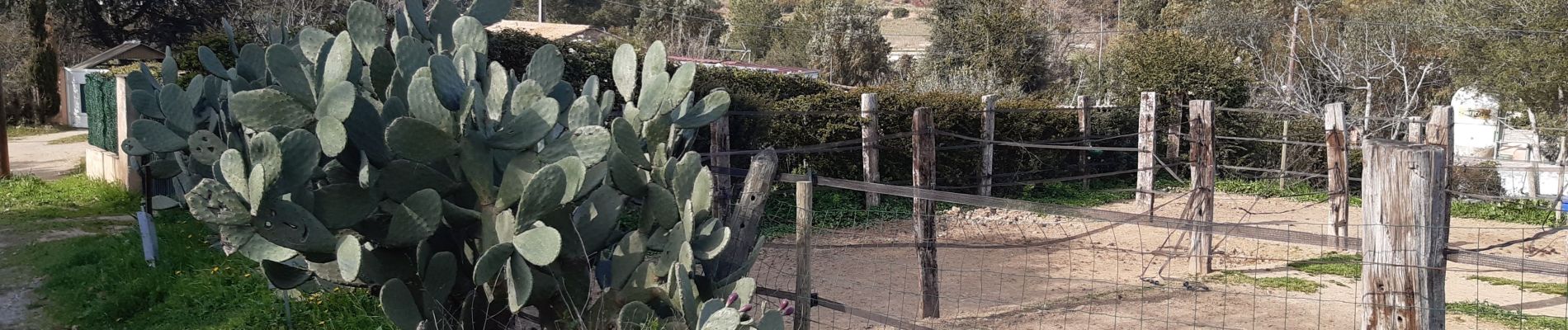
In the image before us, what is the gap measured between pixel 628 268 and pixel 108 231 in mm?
5442

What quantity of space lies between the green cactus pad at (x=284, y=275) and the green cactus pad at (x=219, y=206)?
0.38 metres

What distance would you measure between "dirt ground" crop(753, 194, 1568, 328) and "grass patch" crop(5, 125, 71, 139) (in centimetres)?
1586

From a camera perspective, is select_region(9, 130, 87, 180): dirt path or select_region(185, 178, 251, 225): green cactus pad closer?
select_region(185, 178, 251, 225): green cactus pad

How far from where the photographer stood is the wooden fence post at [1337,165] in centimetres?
734

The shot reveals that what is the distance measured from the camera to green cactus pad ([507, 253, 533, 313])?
275 centimetres

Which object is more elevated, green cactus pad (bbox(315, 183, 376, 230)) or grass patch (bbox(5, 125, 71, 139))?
green cactus pad (bbox(315, 183, 376, 230))

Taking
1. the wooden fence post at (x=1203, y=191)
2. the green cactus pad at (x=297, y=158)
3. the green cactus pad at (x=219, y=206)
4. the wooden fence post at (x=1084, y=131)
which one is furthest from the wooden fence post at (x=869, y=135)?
the green cactus pad at (x=219, y=206)

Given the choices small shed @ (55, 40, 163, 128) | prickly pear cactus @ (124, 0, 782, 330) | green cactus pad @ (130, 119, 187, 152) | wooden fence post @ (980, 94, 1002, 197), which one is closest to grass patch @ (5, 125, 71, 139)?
small shed @ (55, 40, 163, 128)

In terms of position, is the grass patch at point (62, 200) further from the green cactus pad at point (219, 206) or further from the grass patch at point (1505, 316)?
the grass patch at point (1505, 316)

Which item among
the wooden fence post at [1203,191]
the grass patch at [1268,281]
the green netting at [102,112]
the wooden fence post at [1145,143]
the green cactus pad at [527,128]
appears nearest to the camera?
the green cactus pad at [527,128]

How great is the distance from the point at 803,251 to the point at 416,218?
1.25 meters

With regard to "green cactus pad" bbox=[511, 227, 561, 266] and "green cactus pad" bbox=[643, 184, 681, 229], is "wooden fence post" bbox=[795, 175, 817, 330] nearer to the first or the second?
"green cactus pad" bbox=[643, 184, 681, 229]

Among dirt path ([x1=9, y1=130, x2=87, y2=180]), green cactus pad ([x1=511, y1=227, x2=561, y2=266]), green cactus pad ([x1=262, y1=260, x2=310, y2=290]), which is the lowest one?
dirt path ([x1=9, y1=130, x2=87, y2=180])

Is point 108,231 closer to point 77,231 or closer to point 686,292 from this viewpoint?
point 77,231
